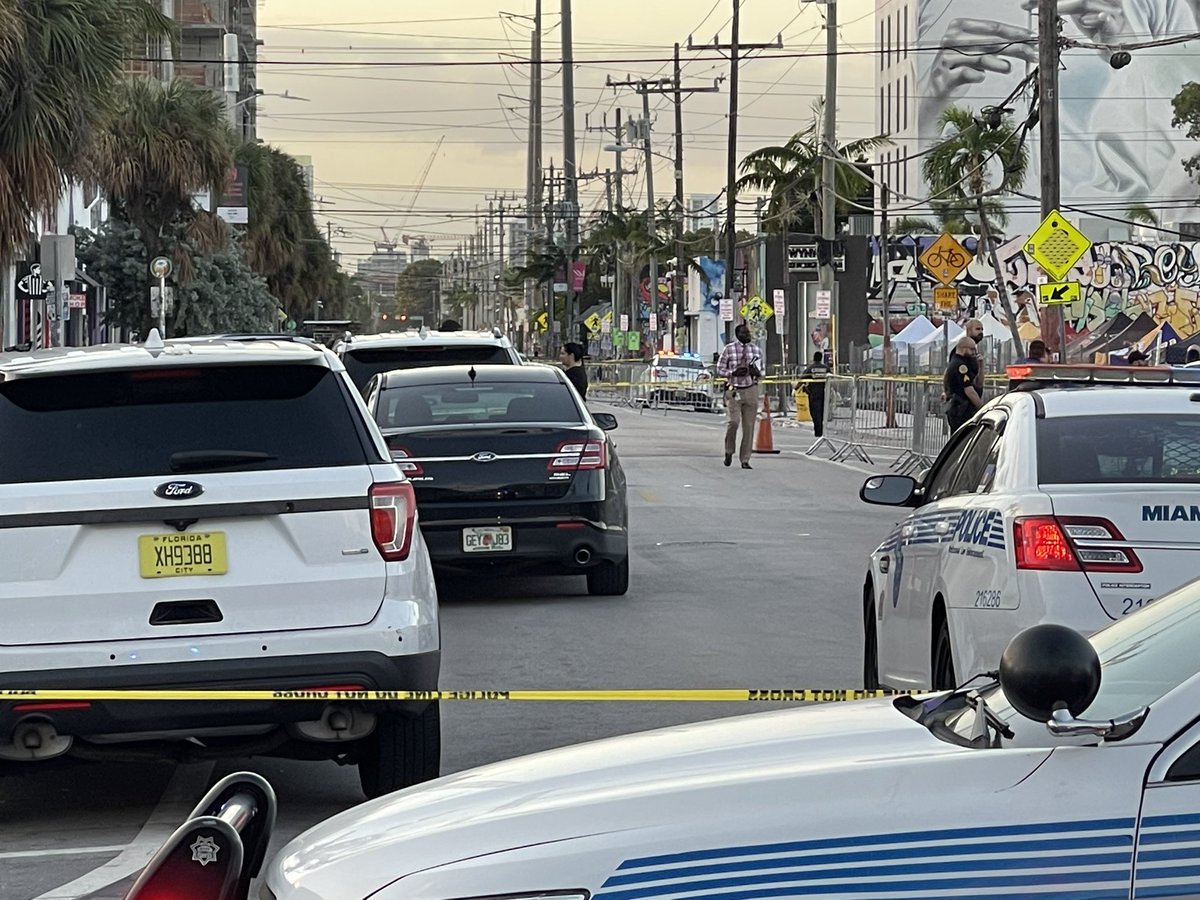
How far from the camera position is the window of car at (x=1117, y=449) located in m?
7.70

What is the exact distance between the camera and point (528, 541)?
546 inches

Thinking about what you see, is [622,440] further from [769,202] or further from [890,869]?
→ [890,869]

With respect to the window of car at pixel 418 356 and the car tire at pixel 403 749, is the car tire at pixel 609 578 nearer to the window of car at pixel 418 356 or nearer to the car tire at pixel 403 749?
the window of car at pixel 418 356

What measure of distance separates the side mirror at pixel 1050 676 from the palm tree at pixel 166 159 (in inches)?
1903

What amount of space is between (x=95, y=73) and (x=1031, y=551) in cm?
2211

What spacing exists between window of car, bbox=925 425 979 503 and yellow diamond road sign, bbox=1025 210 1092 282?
56.9 feet

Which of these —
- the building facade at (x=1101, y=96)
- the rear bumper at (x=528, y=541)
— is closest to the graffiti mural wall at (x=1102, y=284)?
the building facade at (x=1101, y=96)

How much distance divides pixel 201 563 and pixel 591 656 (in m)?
4.78

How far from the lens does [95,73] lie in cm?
2703

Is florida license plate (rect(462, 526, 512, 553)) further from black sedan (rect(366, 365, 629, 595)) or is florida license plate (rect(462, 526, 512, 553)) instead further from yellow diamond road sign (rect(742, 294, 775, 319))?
yellow diamond road sign (rect(742, 294, 775, 319))

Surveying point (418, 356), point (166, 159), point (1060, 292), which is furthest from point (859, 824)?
point (166, 159)

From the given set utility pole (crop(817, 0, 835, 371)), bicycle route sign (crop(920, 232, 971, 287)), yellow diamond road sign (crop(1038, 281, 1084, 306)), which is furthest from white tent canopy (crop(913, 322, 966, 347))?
yellow diamond road sign (crop(1038, 281, 1084, 306))

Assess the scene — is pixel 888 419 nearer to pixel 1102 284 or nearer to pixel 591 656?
pixel 591 656

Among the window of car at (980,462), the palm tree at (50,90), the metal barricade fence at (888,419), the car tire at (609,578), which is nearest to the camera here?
the window of car at (980,462)
